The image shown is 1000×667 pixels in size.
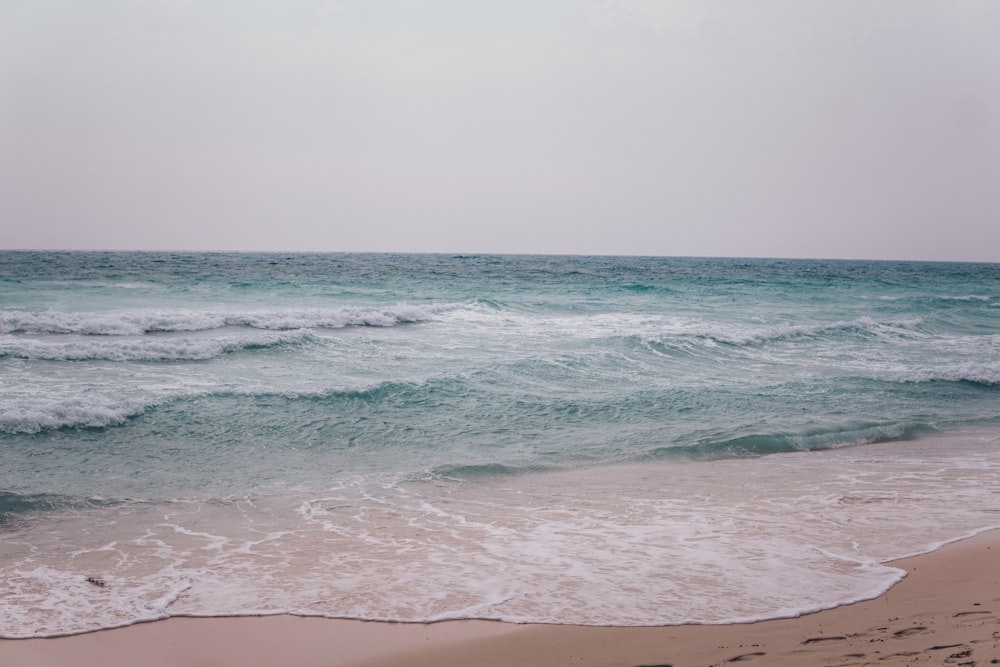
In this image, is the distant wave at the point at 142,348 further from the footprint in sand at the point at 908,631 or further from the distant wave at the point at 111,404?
the footprint in sand at the point at 908,631

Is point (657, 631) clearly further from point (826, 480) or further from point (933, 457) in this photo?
point (933, 457)

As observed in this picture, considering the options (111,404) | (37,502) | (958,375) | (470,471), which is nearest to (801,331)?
(958,375)

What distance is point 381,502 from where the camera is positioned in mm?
7359

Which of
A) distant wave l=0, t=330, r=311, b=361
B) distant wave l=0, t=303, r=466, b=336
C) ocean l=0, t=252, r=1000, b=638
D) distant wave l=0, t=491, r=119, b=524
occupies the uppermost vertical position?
distant wave l=0, t=303, r=466, b=336

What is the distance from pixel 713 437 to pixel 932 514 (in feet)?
10.8

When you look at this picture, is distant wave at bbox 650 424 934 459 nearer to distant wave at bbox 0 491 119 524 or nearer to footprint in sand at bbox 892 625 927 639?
footprint in sand at bbox 892 625 927 639

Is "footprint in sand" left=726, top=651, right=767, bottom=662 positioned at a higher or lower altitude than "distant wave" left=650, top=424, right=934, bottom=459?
lower

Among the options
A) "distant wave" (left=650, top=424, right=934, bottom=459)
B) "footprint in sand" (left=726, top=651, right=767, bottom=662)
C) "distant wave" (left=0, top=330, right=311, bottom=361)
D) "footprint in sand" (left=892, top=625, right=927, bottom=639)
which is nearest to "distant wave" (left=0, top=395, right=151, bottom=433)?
"distant wave" (left=0, top=330, right=311, bottom=361)

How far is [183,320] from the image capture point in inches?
794

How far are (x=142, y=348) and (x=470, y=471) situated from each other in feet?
31.9

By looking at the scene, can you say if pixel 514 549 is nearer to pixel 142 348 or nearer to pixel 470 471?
pixel 470 471

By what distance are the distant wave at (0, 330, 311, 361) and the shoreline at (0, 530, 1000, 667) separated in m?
11.2

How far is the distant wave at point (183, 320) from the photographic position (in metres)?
18.7

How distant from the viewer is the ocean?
205 inches
